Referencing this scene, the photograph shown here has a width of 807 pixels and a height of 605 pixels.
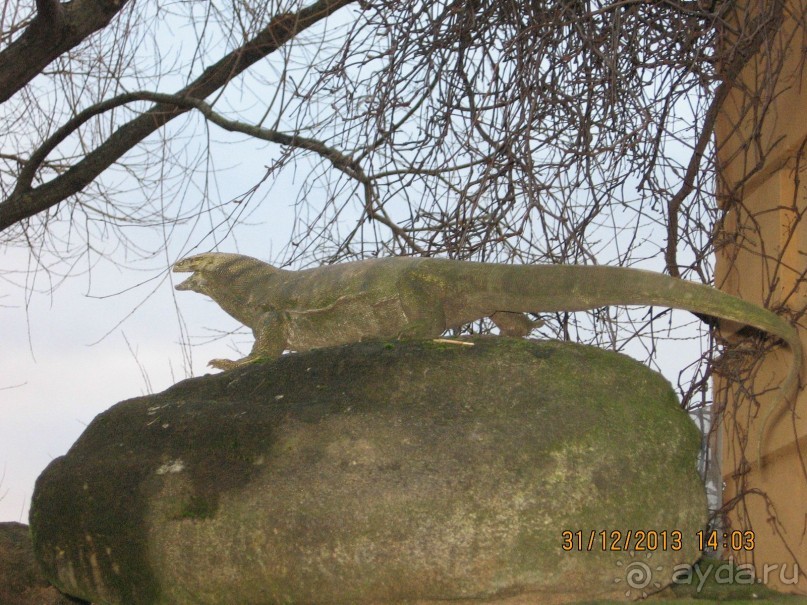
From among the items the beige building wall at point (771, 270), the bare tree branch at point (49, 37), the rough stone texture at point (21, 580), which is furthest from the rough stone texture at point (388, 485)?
the bare tree branch at point (49, 37)

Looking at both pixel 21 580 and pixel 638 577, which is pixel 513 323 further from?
pixel 21 580

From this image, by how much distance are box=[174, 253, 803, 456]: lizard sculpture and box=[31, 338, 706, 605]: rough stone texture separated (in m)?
0.21

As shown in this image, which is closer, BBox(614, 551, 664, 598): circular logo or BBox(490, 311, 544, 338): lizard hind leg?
BBox(614, 551, 664, 598): circular logo

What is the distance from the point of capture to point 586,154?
3.86 meters

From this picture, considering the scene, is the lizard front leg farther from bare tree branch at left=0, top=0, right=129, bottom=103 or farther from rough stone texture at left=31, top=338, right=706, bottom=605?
bare tree branch at left=0, top=0, right=129, bottom=103

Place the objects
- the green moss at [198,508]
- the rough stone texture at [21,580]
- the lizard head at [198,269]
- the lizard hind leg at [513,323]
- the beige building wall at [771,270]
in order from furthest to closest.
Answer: the rough stone texture at [21,580] < the lizard head at [198,269] < the beige building wall at [771,270] < the lizard hind leg at [513,323] < the green moss at [198,508]

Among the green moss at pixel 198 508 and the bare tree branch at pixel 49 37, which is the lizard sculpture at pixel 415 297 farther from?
the bare tree branch at pixel 49 37

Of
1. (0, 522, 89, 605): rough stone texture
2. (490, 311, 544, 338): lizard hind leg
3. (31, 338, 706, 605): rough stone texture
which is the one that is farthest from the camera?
(0, 522, 89, 605): rough stone texture

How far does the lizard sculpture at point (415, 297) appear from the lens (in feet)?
10.5

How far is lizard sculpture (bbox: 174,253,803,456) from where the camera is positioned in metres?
3.19

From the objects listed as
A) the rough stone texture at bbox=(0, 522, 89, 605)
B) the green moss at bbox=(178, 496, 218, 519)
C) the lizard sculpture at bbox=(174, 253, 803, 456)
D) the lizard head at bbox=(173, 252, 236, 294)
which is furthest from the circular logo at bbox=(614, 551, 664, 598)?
the rough stone texture at bbox=(0, 522, 89, 605)

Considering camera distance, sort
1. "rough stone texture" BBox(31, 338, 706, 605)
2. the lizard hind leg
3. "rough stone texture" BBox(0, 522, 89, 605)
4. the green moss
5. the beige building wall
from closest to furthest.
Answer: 1. "rough stone texture" BBox(31, 338, 706, 605)
2. the green moss
3. the lizard hind leg
4. the beige building wall
5. "rough stone texture" BBox(0, 522, 89, 605)

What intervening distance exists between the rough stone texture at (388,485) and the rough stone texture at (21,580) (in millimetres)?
1067

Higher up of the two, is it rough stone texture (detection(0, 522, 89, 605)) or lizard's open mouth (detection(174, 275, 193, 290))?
lizard's open mouth (detection(174, 275, 193, 290))
